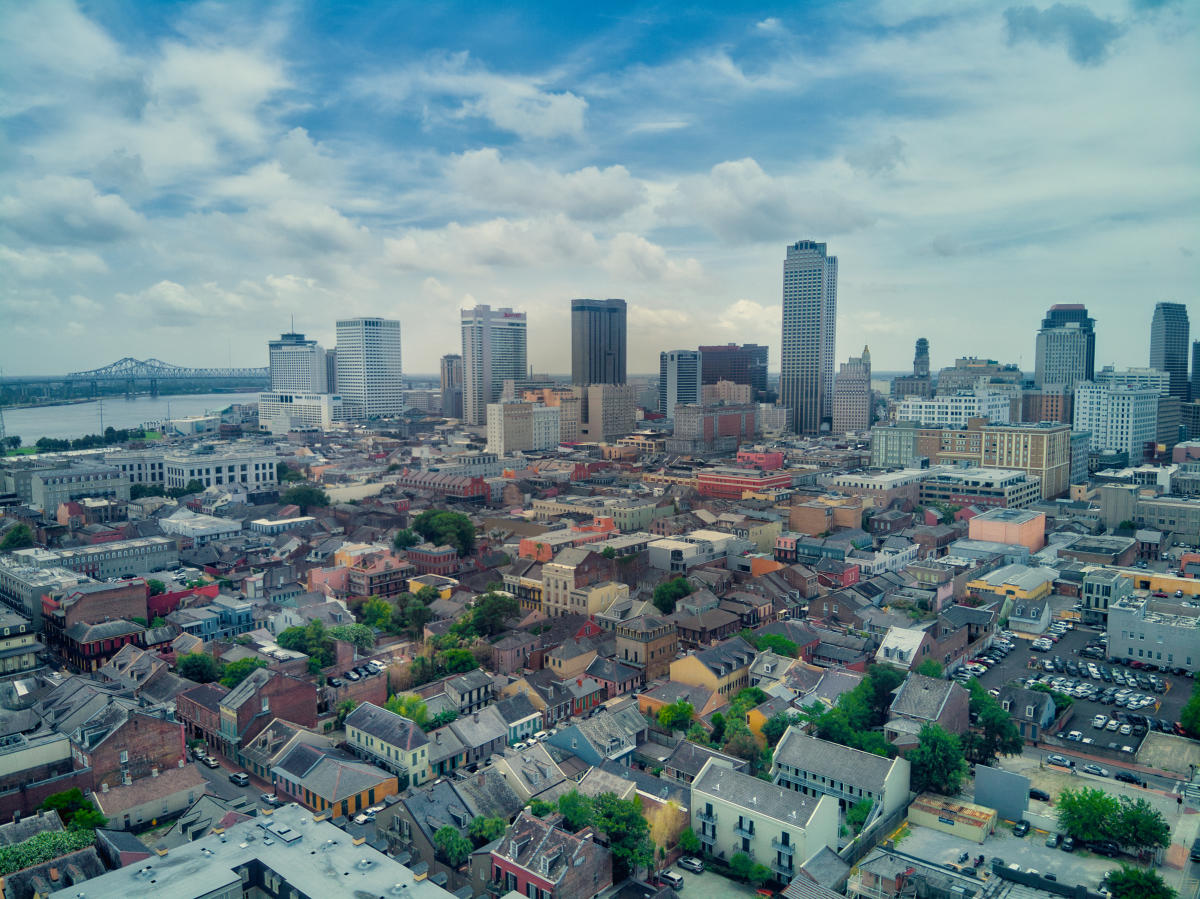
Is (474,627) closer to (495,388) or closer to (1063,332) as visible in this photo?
(495,388)

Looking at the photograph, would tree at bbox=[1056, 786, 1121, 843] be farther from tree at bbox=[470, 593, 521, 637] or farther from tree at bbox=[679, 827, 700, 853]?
tree at bbox=[470, 593, 521, 637]

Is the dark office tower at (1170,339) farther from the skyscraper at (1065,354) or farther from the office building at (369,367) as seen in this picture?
the office building at (369,367)

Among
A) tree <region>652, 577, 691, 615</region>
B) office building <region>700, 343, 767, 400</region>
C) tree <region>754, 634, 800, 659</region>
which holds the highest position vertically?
office building <region>700, 343, 767, 400</region>

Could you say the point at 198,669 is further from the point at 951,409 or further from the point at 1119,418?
the point at 1119,418

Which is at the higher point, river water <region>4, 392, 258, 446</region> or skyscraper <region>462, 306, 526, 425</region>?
skyscraper <region>462, 306, 526, 425</region>

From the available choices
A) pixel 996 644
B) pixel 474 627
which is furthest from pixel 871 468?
pixel 474 627

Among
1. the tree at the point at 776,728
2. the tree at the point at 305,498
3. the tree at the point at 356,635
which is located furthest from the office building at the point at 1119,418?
the tree at the point at 356,635

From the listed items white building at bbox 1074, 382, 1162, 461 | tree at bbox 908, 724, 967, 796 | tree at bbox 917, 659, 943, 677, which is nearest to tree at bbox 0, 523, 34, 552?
tree at bbox 917, 659, 943, 677
